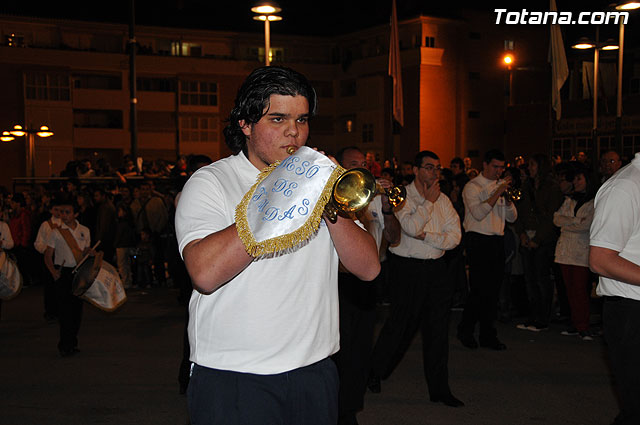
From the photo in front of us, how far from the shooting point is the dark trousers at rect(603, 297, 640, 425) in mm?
3816

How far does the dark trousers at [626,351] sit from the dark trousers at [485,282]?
201 inches

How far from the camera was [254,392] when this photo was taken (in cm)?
247

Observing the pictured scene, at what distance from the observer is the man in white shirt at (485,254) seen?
9084mm

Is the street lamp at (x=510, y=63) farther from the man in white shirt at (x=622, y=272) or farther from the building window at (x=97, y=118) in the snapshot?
the man in white shirt at (x=622, y=272)

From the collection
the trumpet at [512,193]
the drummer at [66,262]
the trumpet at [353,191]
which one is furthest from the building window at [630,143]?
the trumpet at [353,191]

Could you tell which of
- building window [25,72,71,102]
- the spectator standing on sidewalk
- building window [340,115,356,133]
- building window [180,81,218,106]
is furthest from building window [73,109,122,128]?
the spectator standing on sidewalk

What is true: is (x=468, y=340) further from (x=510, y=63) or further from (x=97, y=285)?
(x=510, y=63)

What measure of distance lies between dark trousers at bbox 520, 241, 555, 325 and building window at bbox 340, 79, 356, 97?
4062 centimetres

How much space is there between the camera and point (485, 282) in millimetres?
9148

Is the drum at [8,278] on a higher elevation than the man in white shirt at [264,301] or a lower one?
lower

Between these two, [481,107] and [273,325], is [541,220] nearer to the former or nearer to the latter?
[273,325]

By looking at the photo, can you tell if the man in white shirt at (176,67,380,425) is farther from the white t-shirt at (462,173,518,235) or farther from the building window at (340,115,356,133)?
the building window at (340,115,356,133)

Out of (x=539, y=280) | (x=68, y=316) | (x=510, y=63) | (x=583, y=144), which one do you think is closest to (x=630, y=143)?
(x=583, y=144)

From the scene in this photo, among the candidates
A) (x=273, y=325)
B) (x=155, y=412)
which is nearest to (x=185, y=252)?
(x=273, y=325)
